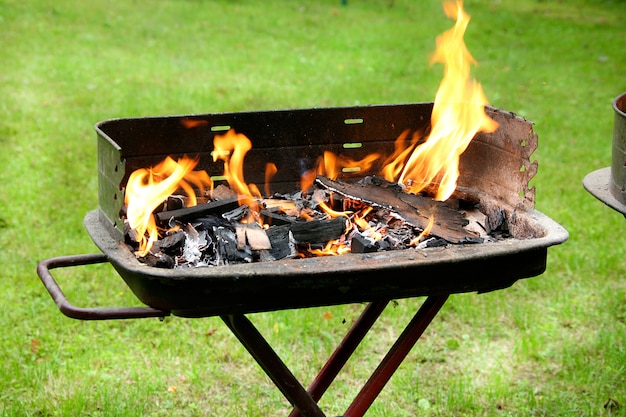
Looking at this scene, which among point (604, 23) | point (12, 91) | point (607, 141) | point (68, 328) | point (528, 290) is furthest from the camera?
point (604, 23)

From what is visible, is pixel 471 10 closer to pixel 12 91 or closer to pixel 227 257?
pixel 12 91

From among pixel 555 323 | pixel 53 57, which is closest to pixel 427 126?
pixel 555 323

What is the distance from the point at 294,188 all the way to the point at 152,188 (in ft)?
2.00

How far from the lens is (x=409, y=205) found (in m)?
2.60

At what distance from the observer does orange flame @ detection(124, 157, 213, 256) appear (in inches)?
88.7

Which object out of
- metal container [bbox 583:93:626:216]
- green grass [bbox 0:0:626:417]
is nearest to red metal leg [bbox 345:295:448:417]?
metal container [bbox 583:93:626:216]

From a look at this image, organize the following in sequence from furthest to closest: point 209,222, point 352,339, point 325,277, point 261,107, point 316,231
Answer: point 261,107 < point 352,339 < point 209,222 < point 316,231 < point 325,277

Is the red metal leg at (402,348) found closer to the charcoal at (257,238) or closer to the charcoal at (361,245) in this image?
the charcoal at (361,245)

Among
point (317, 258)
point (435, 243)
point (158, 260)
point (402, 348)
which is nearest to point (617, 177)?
point (435, 243)

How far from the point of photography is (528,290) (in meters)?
4.29

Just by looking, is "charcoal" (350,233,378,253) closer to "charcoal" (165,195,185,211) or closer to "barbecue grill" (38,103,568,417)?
"barbecue grill" (38,103,568,417)

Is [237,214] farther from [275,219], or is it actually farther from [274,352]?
[274,352]

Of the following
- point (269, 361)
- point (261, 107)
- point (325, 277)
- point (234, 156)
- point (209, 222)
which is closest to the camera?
point (325, 277)

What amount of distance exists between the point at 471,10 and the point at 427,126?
9331mm
